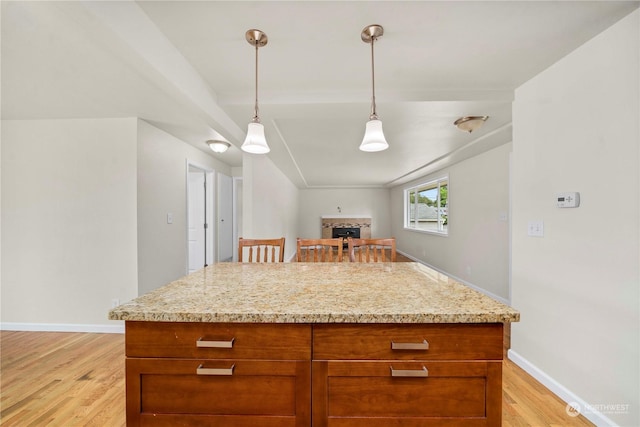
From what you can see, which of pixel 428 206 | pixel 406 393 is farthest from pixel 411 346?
pixel 428 206

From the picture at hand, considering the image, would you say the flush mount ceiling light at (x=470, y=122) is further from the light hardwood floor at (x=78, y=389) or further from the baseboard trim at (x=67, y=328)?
the baseboard trim at (x=67, y=328)

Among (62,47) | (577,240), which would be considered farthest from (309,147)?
(577,240)

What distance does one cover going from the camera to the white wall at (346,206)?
852 centimetres

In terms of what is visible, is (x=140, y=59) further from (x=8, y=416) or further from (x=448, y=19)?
(x=8, y=416)

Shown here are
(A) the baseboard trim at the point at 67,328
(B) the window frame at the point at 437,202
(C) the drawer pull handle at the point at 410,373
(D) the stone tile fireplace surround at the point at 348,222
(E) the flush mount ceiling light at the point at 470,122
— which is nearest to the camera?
(C) the drawer pull handle at the point at 410,373

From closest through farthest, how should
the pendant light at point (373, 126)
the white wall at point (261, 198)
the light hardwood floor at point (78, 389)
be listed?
the pendant light at point (373, 126) → the light hardwood floor at point (78, 389) → the white wall at point (261, 198)

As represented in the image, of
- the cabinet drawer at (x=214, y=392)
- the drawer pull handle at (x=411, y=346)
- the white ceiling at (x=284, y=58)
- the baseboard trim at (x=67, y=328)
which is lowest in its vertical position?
the baseboard trim at (x=67, y=328)

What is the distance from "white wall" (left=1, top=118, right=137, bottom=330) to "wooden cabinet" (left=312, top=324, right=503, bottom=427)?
8.50 feet

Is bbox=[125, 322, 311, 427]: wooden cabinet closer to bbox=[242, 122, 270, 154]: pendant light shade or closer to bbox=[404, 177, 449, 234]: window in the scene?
bbox=[242, 122, 270, 154]: pendant light shade

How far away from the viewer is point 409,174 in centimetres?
590

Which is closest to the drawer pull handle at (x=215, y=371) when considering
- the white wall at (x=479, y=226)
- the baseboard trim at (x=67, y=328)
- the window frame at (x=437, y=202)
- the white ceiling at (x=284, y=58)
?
the white ceiling at (x=284, y=58)

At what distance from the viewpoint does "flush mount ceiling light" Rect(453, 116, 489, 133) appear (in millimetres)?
2533

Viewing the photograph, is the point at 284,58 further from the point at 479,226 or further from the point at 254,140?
the point at 479,226

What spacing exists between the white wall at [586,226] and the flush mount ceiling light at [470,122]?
45 centimetres
